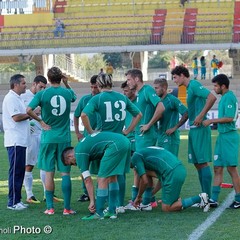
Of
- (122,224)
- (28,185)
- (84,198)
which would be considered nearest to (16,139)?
(28,185)

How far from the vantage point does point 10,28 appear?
3662 centimetres

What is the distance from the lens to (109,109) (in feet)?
28.3

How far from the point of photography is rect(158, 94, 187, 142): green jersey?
33.2 feet

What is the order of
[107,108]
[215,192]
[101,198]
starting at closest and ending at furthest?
[101,198], [107,108], [215,192]

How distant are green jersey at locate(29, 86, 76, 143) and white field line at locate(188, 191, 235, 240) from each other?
2.09 meters

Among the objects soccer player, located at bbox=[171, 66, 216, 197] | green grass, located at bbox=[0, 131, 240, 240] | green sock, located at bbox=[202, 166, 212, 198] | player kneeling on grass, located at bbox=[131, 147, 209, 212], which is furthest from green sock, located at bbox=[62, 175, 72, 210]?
green sock, located at bbox=[202, 166, 212, 198]

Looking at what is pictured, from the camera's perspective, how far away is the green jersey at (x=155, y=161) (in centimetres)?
908

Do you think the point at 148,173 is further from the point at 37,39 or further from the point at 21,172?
the point at 37,39

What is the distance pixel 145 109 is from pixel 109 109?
1323 mm

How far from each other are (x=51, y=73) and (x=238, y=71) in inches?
1066

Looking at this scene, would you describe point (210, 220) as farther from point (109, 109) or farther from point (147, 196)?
point (109, 109)

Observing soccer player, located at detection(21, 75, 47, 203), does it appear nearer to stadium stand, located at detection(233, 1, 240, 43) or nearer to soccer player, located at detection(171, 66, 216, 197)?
soccer player, located at detection(171, 66, 216, 197)

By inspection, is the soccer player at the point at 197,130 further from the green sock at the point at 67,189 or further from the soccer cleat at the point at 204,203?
the green sock at the point at 67,189

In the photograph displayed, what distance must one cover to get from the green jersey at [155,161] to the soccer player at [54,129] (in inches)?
35.1
